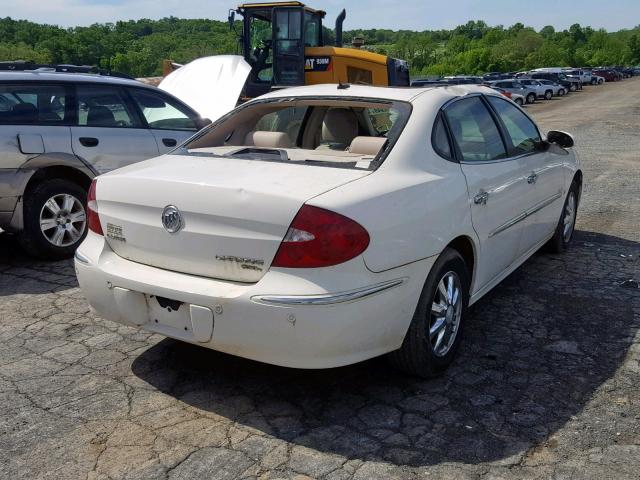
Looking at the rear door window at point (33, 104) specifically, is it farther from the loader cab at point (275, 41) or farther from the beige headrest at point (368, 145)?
the loader cab at point (275, 41)

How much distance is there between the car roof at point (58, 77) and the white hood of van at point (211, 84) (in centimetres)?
412

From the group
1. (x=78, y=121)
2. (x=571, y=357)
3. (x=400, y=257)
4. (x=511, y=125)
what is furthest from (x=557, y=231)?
(x=78, y=121)

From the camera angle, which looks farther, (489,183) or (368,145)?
(489,183)

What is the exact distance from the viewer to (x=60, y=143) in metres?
6.07

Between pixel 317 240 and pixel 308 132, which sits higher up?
pixel 308 132

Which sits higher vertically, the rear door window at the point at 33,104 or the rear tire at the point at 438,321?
the rear door window at the point at 33,104

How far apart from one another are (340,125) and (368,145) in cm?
100

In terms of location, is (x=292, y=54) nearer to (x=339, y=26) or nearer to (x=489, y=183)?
(x=339, y=26)

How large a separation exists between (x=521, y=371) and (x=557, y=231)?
→ 8.29ft

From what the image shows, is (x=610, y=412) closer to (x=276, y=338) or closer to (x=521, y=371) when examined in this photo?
(x=521, y=371)

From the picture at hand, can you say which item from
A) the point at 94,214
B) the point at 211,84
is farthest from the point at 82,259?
the point at 211,84

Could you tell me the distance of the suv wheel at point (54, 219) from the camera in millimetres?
5902

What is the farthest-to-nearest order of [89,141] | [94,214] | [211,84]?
[211,84] → [89,141] → [94,214]

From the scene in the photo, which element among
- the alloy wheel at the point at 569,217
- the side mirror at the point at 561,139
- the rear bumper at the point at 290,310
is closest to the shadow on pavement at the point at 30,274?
the rear bumper at the point at 290,310
